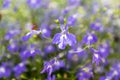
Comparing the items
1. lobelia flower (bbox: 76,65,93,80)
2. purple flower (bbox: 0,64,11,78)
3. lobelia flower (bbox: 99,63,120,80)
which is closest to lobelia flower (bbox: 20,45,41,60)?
purple flower (bbox: 0,64,11,78)

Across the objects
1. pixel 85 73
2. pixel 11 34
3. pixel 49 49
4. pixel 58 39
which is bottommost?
pixel 85 73

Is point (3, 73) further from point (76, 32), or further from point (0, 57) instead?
point (76, 32)

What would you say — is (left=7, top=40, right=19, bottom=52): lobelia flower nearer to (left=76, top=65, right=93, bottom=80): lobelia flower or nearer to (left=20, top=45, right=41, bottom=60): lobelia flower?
(left=20, top=45, right=41, bottom=60): lobelia flower

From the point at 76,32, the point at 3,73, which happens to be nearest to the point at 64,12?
the point at 76,32

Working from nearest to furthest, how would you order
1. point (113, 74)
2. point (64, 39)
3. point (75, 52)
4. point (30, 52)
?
point (64, 39) → point (75, 52) → point (30, 52) → point (113, 74)

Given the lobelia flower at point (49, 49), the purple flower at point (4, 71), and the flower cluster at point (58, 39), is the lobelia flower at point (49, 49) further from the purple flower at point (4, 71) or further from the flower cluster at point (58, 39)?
the purple flower at point (4, 71)

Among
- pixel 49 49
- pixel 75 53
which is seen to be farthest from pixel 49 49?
pixel 75 53

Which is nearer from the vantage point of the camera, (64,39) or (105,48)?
(64,39)

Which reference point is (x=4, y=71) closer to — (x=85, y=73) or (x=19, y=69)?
(x=19, y=69)

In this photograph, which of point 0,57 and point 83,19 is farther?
point 83,19

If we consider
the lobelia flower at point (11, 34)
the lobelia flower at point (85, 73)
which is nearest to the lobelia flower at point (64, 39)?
the lobelia flower at point (85, 73)

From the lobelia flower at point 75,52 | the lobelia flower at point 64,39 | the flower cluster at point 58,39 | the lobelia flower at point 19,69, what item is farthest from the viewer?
the lobelia flower at point 19,69
